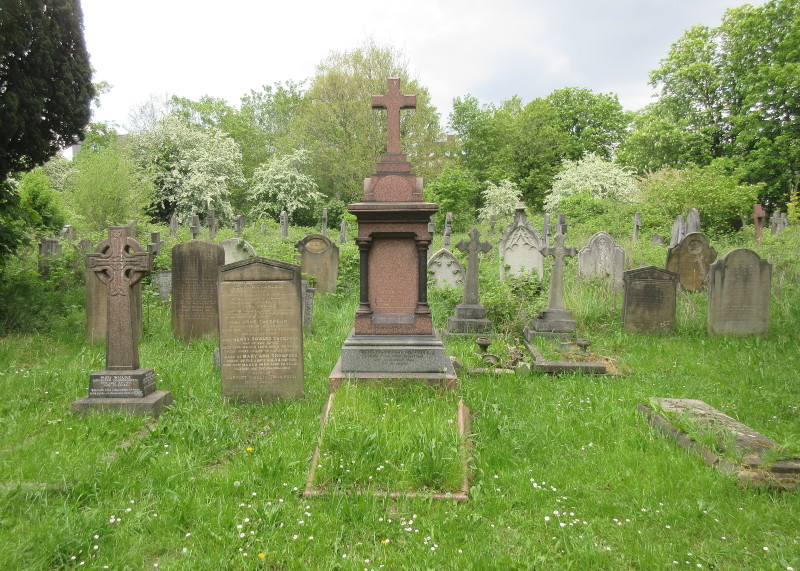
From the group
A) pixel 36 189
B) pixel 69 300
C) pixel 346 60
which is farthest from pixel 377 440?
pixel 346 60

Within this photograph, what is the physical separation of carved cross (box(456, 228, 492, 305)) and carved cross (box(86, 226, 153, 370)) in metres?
5.21

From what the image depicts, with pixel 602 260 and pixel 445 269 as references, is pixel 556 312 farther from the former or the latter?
pixel 602 260

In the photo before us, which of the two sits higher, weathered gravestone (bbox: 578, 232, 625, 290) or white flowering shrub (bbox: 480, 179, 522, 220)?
white flowering shrub (bbox: 480, 179, 522, 220)

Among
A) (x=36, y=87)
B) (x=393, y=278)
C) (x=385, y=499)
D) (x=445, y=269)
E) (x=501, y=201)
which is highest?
(x=501, y=201)

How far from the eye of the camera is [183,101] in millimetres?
34344

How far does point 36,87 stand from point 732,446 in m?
10.3

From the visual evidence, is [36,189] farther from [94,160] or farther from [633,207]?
[633,207]

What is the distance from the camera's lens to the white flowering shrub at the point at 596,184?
23.4 metres

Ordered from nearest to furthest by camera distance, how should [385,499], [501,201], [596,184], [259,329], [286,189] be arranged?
[385,499]
[259,329]
[596,184]
[286,189]
[501,201]

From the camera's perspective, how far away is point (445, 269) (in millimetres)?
10844

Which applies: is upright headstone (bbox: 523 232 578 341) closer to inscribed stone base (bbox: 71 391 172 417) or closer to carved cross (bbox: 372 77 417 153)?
carved cross (bbox: 372 77 417 153)

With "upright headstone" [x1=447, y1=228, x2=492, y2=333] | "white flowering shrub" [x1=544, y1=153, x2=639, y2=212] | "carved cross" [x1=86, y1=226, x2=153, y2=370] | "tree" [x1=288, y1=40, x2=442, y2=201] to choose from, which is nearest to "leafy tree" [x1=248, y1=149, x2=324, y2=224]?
"tree" [x1=288, y1=40, x2=442, y2=201]

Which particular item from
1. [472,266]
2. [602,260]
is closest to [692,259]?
[602,260]

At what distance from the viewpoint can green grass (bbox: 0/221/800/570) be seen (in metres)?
2.64
